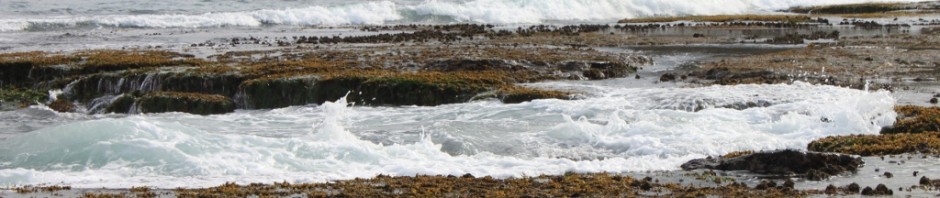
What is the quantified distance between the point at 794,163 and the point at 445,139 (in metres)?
7.37

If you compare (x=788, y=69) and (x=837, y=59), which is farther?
(x=837, y=59)

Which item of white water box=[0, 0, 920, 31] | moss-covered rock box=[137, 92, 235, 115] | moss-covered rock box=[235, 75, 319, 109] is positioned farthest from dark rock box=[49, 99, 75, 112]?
white water box=[0, 0, 920, 31]

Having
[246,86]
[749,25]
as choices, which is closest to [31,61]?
[246,86]

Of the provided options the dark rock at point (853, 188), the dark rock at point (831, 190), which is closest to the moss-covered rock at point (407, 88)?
the dark rock at point (831, 190)

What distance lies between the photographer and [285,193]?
556 inches

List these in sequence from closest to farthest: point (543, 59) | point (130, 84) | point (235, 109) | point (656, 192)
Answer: point (656, 192) < point (235, 109) < point (130, 84) < point (543, 59)

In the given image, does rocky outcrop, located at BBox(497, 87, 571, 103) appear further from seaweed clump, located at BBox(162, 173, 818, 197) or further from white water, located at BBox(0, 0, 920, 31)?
white water, located at BBox(0, 0, 920, 31)

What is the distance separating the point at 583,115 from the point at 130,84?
14909 mm

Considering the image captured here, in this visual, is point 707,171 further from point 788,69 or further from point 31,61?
point 31,61

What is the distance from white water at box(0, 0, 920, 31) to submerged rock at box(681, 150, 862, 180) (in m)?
55.6

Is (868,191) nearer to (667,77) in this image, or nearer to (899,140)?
(899,140)

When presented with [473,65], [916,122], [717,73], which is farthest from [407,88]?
[916,122]

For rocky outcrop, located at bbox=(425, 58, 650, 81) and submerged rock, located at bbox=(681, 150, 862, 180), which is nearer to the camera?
submerged rock, located at bbox=(681, 150, 862, 180)

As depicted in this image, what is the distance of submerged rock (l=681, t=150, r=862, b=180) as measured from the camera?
15031 millimetres
